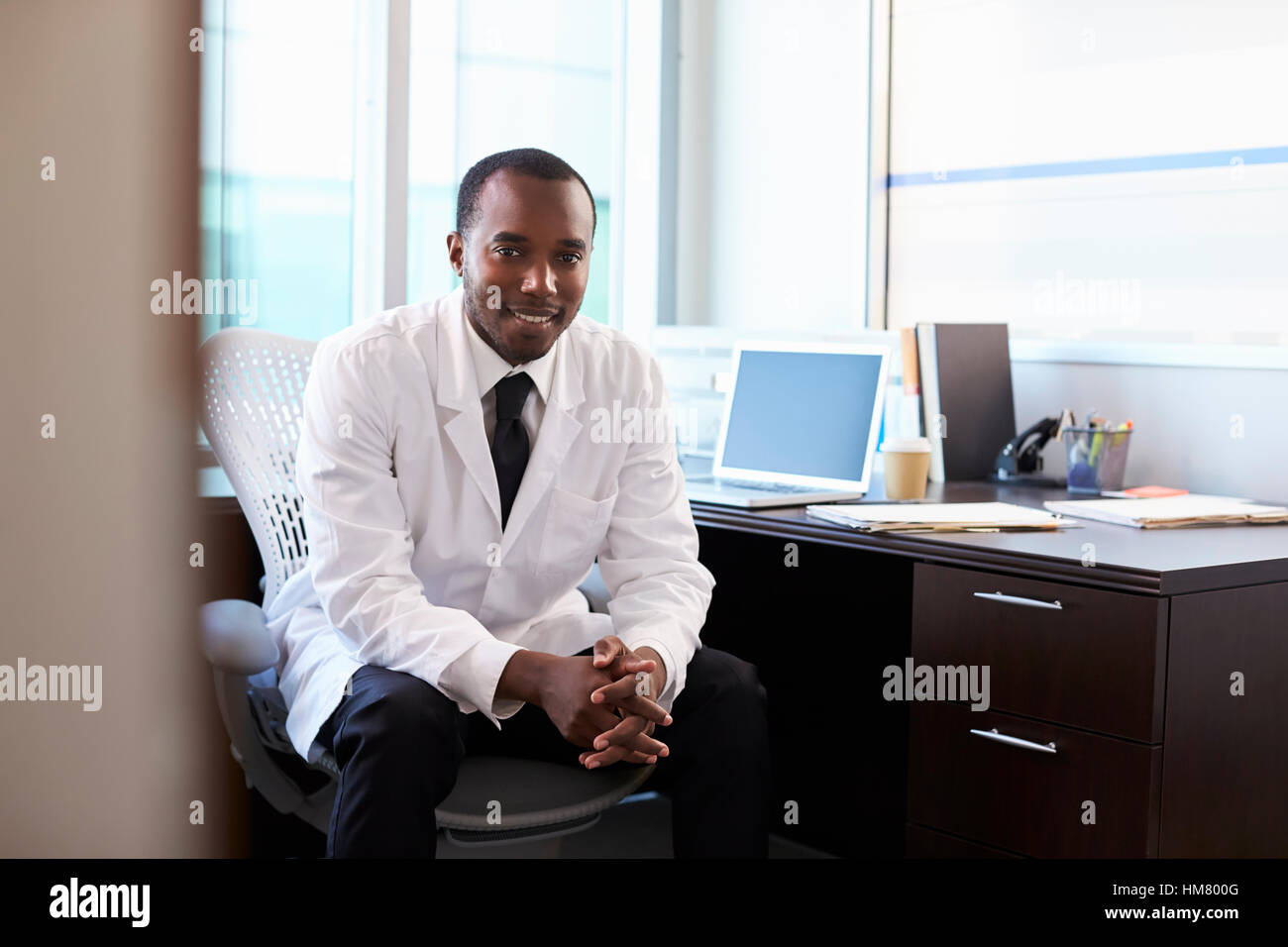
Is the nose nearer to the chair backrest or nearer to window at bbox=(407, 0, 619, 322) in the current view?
the chair backrest

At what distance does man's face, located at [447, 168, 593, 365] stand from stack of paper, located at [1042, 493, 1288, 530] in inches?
34.2

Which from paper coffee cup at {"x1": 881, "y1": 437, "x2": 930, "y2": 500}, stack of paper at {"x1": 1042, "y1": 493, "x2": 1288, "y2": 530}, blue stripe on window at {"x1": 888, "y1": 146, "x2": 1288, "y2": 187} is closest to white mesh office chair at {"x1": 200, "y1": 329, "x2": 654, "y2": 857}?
paper coffee cup at {"x1": 881, "y1": 437, "x2": 930, "y2": 500}

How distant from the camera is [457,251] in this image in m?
2.03

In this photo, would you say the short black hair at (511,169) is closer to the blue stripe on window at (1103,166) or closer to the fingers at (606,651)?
the fingers at (606,651)

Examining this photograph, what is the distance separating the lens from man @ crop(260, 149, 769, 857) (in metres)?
1.72

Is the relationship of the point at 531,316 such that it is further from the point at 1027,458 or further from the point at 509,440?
the point at 1027,458

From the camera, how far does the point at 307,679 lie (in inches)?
73.9

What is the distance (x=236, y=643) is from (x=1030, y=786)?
107 cm

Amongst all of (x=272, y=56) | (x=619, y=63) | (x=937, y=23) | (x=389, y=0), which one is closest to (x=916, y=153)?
(x=937, y=23)

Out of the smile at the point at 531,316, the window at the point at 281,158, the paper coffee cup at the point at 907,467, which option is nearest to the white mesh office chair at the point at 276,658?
the window at the point at 281,158

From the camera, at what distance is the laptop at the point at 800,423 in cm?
252

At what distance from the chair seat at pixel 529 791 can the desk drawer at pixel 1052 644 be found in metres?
0.46

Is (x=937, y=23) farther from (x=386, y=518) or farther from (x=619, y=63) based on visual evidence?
(x=386, y=518)

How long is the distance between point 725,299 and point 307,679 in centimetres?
187
